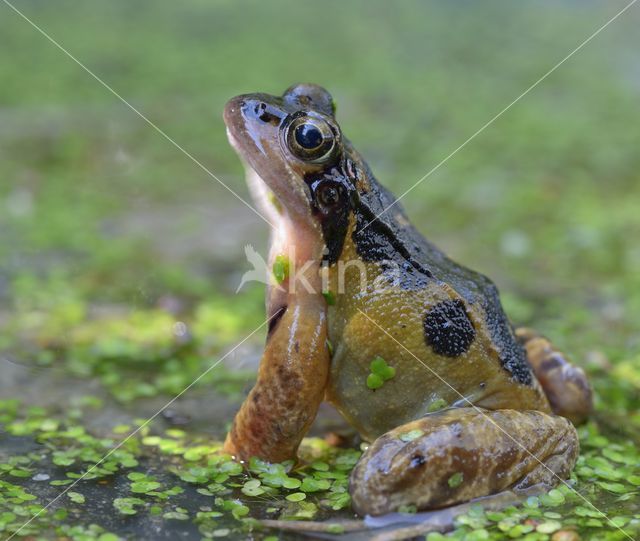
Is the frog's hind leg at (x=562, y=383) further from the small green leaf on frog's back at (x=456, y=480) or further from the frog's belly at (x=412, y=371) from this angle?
the small green leaf on frog's back at (x=456, y=480)

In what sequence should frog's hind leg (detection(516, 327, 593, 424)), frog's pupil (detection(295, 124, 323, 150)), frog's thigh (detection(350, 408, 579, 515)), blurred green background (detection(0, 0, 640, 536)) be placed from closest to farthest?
frog's thigh (detection(350, 408, 579, 515))
frog's pupil (detection(295, 124, 323, 150))
frog's hind leg (detection(516, 327, 593, 424))
blurred green background (detection(0, 0, 640, 536))

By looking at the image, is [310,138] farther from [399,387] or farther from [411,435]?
[411,435]

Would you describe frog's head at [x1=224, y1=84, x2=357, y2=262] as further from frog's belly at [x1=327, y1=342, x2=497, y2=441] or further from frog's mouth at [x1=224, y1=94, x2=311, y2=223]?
frog's belly at [x1=327, y1=342, x2=497, y2=441]

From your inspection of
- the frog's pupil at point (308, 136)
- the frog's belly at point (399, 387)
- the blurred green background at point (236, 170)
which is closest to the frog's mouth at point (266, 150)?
the frog's pupil at point (308, 136)

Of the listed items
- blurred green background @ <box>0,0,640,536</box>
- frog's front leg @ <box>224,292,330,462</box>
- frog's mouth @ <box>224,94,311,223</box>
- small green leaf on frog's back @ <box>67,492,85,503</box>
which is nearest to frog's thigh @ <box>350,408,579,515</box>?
frog's front leg @ <box>224,292,330,462</box>

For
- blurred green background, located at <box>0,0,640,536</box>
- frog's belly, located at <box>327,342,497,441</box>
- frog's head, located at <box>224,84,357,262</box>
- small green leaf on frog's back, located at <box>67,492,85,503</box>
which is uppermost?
blurred green background, located at <box>0,0,640,536</box>

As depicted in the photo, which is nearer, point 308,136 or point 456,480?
point 456,480

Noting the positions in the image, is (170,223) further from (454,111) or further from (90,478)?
(454,111)

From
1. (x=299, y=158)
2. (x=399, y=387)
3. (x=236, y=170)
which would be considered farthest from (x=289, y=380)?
(x=236, y=170)
